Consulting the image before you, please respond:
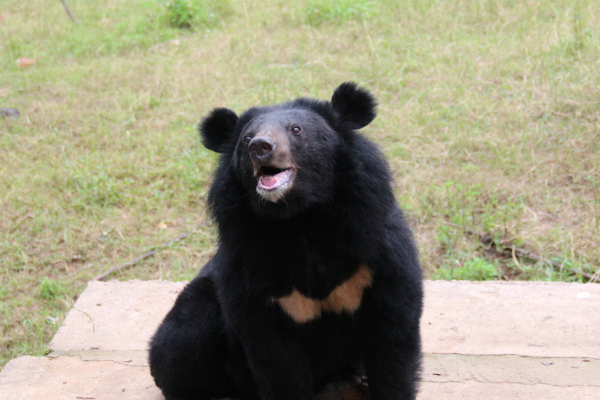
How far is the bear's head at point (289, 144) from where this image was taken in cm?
269

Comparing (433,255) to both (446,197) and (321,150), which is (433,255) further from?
(321,150)

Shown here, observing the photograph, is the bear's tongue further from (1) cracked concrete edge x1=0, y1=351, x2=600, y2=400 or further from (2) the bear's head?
(1) cracked concrete edge x1=0, y1=351, x2=600, y2=400

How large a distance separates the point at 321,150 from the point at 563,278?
2729 mm

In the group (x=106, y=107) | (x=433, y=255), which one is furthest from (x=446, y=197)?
(x=106, y=107)

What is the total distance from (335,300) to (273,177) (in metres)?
0.60

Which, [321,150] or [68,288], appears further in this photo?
[68,288]

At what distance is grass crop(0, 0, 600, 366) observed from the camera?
5312mm

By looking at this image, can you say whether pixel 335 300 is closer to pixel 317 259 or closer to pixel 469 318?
pixel 317 259

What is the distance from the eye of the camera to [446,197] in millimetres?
5676

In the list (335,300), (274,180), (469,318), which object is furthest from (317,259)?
(469,318)

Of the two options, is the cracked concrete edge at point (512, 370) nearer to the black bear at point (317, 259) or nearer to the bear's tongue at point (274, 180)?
the black bear at point (317, 259)

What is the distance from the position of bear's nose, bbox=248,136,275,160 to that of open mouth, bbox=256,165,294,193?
0.11 m

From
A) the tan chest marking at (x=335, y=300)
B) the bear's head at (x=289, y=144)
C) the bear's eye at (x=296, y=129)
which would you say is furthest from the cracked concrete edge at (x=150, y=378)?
the bear's eye at (x=296, y=129)

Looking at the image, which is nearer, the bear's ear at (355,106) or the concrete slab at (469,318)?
the bear's ear at (355,106)
